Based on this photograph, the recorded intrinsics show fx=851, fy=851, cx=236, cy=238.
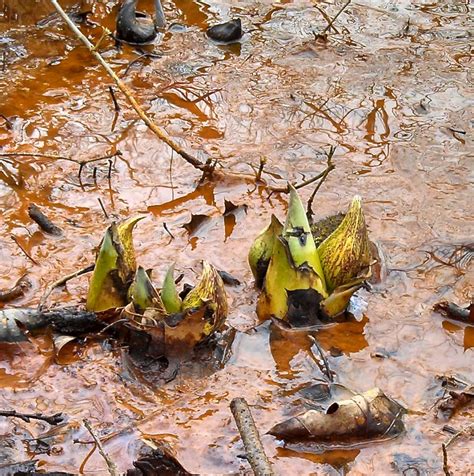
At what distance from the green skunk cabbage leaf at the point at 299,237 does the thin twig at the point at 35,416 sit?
3.22 feet

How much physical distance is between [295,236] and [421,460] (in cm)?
91

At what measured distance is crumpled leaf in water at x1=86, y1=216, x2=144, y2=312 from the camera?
3057mm

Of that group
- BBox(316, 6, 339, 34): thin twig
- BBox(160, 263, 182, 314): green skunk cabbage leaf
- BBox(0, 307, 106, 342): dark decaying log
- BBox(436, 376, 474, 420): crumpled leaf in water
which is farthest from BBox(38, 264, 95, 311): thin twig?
BBox(316, 6, 339, 34): thin twig

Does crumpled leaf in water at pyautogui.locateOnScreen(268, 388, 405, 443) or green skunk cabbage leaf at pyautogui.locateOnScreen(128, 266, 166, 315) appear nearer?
crumpled leaf in water at pyautogui.locateOnScreen(268, 388, 405, 443)

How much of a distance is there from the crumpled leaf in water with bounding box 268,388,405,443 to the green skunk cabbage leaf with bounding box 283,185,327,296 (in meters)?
0.56

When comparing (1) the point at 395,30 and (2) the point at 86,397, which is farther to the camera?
(1) the point at 395,30

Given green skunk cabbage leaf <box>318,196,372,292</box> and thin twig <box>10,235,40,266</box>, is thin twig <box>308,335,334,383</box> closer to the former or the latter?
green skunk cabbage leaf <box>318,196,372,292</box>

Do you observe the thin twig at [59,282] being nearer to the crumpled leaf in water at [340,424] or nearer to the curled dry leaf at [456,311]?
the crumpled leaf in water at [340,424]

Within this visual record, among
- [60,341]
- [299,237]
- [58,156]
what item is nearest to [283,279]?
[299,237]

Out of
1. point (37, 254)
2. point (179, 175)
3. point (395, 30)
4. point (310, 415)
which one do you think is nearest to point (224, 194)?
point (179, 175)

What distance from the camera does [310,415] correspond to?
2643 mm

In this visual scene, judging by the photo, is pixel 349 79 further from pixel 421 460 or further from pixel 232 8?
pixel 421 460

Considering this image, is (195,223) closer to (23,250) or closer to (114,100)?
(23,250)

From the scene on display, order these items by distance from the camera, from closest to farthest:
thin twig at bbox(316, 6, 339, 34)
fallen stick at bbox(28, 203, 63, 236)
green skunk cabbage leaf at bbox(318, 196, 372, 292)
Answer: green skunk cabbage leaf at bbox(318, 196, 372, 292) < fallen stick at bbox(28, 203, 63, 236) < thin twig at bbox(316, 6, 339, 34)
